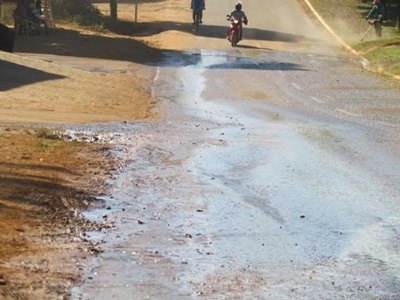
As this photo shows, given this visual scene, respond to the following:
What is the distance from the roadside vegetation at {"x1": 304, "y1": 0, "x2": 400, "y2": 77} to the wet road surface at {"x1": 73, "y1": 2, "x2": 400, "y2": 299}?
1025 cm

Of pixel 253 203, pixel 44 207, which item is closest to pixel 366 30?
pixel 253 203

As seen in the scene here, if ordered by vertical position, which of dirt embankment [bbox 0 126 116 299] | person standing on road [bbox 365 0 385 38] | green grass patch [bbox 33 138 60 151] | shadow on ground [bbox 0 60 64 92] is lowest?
person standing on road [bbox 365 0 385 38]

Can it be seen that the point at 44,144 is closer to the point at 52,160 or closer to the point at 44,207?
the point at 52,160

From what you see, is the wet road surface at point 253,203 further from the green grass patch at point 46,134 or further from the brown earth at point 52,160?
the green grass patch at point 46,134

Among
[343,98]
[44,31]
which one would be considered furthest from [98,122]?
[44,31]

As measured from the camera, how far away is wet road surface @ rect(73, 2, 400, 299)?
26.6ft

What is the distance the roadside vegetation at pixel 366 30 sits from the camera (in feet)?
105

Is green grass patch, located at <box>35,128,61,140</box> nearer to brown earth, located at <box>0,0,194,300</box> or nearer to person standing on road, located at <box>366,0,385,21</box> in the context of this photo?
brown earth, located at <box>0,0,194,300</box>

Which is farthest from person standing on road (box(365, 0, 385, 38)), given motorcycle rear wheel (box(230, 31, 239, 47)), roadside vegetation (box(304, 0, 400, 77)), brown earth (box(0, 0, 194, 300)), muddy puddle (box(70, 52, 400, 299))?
muddy puddle (box(70, 52, 400, 299))

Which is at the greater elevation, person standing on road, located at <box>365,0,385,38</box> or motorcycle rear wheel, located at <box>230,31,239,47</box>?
person standing on road, located at <box>365,0,385,38</box>

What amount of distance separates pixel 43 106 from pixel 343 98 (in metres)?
8.19

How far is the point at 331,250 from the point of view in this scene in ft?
30.4

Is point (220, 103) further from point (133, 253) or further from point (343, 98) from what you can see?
point (133, 253)

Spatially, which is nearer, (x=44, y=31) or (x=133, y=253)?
(x=133, y=253)
